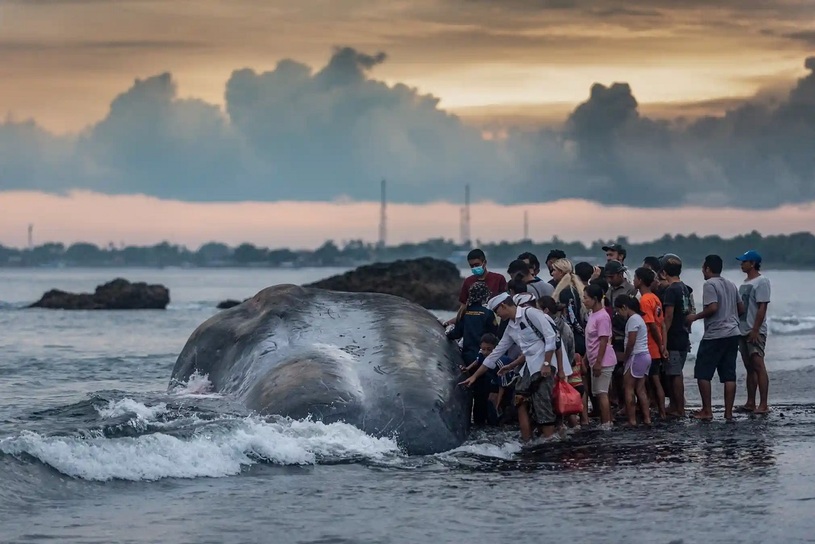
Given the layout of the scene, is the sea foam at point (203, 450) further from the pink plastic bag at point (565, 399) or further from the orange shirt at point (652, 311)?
the orange shirt at point (652, 311)

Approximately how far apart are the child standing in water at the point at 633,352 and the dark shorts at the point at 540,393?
69.9 inches

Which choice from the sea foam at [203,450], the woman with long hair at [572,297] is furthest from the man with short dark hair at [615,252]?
the sea foam at [203,450]

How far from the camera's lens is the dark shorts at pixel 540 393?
1285 centimetres

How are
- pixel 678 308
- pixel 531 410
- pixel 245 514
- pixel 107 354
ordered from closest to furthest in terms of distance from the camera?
1. pixel 245 514
2. pixel 531 410
3. pixel 678 308
4. pixel 107 354

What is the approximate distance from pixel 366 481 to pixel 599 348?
4243 millimetres

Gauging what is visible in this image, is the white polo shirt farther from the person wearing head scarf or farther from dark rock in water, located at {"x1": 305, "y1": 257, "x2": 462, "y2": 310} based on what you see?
dark rock in water, located at {"x1": 305, "y1": 257, "x2": 462, "y2": 310}

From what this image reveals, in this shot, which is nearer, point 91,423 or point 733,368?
point 91,423

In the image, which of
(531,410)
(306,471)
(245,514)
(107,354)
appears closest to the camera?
(245,514)

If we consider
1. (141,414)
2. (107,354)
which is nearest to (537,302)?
(141,414)

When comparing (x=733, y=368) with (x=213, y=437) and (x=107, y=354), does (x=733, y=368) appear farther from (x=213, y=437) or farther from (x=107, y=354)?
(x=107, y=354)

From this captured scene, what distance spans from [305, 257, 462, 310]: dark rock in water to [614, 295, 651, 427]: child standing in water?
4324cm

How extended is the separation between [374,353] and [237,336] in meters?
2.50

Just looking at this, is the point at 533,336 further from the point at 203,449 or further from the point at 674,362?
the point at 203,449

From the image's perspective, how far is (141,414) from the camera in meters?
13.6
